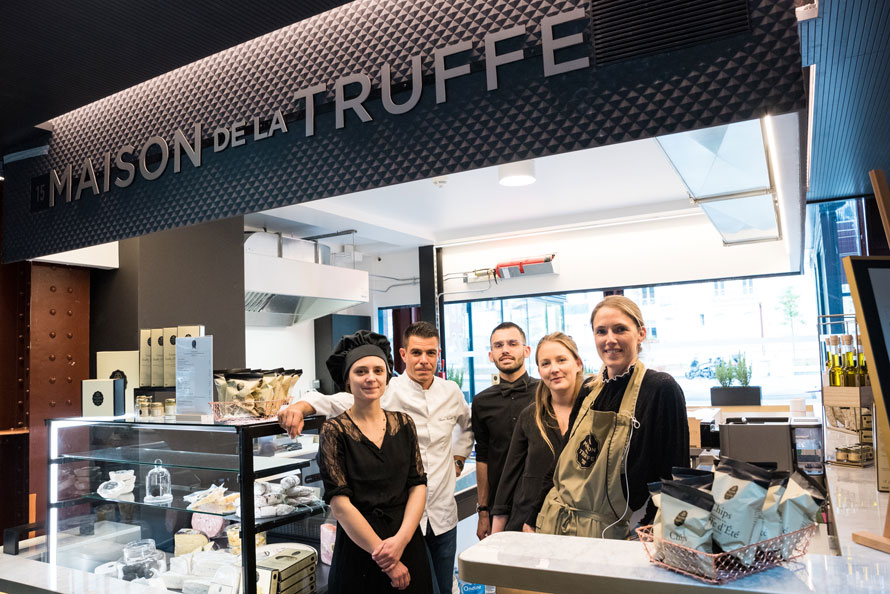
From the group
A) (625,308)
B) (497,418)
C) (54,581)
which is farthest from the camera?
(497,418)

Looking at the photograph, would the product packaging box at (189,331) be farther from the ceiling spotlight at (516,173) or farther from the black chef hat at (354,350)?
the ceiling spotlight at (516,173)

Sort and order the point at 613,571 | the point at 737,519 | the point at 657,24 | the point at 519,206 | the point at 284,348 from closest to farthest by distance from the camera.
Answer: the point at 737,519 < the point at 613,571 < the point at 657,24 < the point at 519,206 < the point at 284,348

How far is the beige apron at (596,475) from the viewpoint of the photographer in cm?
170

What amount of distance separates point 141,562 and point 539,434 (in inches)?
60.8

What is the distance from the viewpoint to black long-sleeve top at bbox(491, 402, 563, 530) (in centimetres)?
218

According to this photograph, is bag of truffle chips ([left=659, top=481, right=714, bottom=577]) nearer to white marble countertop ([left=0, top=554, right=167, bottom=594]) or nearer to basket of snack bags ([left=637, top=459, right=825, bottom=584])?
basket of snack bags ([left=637, top=459, right=825, bottom=584])

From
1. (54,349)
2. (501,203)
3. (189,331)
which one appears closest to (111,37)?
(189,331)

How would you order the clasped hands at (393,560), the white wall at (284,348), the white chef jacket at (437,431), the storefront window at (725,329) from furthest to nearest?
the white wall at (284,348) → the storefront window at (725,329) → the white chef jacket at (437,431) → the clasped hands at (393,560)

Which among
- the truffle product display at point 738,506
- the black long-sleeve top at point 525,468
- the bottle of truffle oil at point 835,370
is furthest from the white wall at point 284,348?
the truffle product display at point 738,506

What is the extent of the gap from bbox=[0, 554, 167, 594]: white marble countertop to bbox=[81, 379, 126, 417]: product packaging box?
2.02ft

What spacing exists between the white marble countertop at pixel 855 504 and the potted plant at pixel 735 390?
301 centimetres

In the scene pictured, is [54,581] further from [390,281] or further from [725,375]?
[390,281]

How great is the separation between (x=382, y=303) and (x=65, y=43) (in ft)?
20.8

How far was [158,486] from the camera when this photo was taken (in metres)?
2.42
